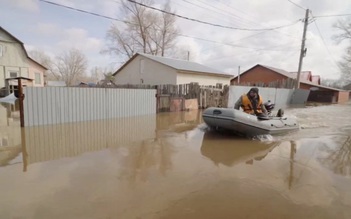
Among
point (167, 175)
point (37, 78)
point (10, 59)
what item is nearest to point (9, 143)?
point (167, 175)

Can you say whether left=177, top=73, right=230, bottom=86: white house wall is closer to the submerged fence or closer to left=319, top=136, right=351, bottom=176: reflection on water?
the submerged fence

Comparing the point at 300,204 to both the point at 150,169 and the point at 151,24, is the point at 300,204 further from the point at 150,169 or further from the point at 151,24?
the point at 151,24

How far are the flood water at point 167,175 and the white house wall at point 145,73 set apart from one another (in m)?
12.9

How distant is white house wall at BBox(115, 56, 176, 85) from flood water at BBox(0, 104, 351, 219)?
42.4 ft

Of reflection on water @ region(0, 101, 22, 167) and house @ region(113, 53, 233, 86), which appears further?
house @ region(113, 53, 233, 86)

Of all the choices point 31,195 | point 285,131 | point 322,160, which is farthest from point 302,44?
point 31,195

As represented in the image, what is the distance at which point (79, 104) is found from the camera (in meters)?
9.16

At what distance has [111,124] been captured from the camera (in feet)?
29.9

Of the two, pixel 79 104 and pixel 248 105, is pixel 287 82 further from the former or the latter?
pixel 79 104

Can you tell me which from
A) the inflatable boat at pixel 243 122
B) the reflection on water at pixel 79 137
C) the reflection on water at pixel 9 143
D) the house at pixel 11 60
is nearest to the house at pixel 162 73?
the house at pixel 11 60

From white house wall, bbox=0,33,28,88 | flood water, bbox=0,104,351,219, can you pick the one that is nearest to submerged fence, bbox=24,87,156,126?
flood water, bbox=0,104,351,219

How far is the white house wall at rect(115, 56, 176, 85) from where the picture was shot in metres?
20.3

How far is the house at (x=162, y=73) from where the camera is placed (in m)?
20.0

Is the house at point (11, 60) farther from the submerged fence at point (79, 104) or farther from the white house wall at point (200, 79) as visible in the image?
the submerged fence at point (79, 104)
